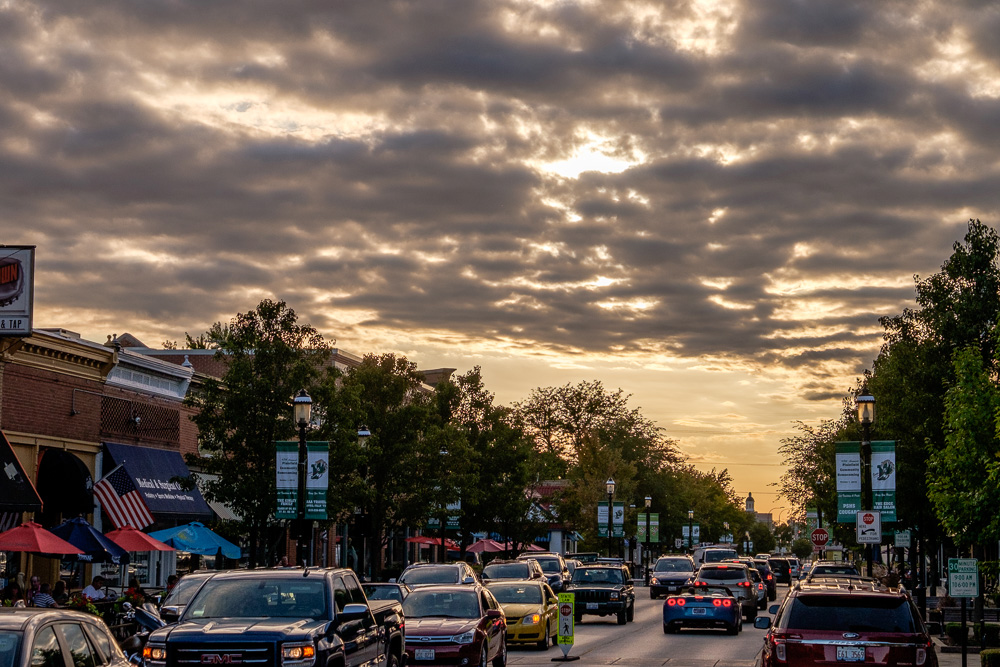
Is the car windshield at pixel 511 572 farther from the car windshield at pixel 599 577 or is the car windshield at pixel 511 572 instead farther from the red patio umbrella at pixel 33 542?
the red patio umbrella at pixel 33 542

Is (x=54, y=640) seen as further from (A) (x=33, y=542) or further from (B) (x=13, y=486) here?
(B) (x=13, y=486)

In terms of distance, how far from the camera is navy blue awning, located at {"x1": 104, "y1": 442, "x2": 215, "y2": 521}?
127ft

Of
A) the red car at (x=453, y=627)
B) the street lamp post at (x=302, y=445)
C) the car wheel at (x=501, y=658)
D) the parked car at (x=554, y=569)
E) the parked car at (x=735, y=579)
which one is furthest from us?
the parked car at (x=554, y=569)

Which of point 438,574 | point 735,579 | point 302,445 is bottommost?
point 735,579

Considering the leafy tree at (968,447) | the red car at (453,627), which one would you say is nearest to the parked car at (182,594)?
the red car at (453,627)

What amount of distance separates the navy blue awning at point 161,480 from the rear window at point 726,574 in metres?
17.0

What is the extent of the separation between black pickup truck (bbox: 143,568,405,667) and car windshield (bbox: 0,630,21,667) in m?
4.85

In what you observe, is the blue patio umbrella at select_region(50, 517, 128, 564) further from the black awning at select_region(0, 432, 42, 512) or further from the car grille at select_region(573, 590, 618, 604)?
the car grille at select_region(573, 590, 618, 604)

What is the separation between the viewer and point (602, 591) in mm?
38562

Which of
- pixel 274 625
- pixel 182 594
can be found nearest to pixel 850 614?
pixel 274 625

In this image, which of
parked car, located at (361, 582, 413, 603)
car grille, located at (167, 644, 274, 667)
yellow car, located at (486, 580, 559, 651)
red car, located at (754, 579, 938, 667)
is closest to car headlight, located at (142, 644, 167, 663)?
car grille, located at (167, 644, 274, 667)

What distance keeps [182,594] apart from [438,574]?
11546 millimetres

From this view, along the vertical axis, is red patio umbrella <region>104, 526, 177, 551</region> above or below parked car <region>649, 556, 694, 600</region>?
above

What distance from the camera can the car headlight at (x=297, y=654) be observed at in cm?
1397
